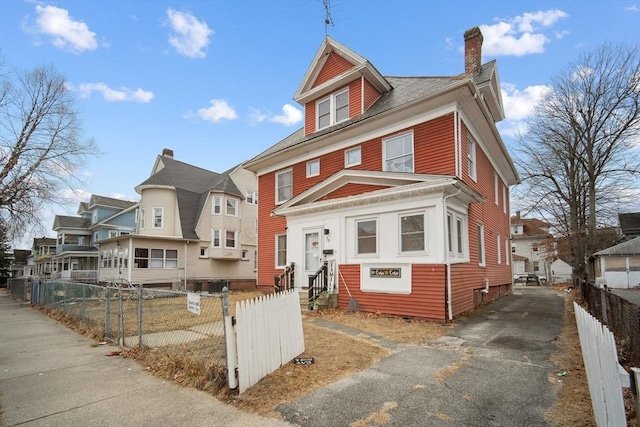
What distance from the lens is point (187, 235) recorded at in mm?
25281

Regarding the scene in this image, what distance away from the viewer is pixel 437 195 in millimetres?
9258

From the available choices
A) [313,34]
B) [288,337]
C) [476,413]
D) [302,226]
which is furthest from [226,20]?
[476,413]

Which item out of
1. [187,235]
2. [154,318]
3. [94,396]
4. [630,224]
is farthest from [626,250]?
[94,396]

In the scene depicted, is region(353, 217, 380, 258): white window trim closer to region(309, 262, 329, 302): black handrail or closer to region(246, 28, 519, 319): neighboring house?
region(246, 28, 519, 319): neighboring house

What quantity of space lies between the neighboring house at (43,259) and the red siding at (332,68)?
135ft

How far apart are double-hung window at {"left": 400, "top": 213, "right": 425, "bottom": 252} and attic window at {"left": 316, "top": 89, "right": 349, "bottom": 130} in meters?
5.92

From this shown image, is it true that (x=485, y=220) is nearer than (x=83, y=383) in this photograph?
No

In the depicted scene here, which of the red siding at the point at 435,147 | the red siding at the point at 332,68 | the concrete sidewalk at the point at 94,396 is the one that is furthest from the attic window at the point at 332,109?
the concrete sidewalk at the point at 94,396

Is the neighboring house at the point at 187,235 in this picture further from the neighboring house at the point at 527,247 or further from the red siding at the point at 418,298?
the neighboring house at the point at 527,247

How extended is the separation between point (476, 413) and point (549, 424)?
68 centimetres

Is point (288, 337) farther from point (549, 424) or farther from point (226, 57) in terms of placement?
point (226, 57)

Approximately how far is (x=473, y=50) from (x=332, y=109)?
20.0 ft

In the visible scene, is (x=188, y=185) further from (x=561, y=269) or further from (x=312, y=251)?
(x=561, y=269)

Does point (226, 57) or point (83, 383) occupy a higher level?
point (226, 57)
